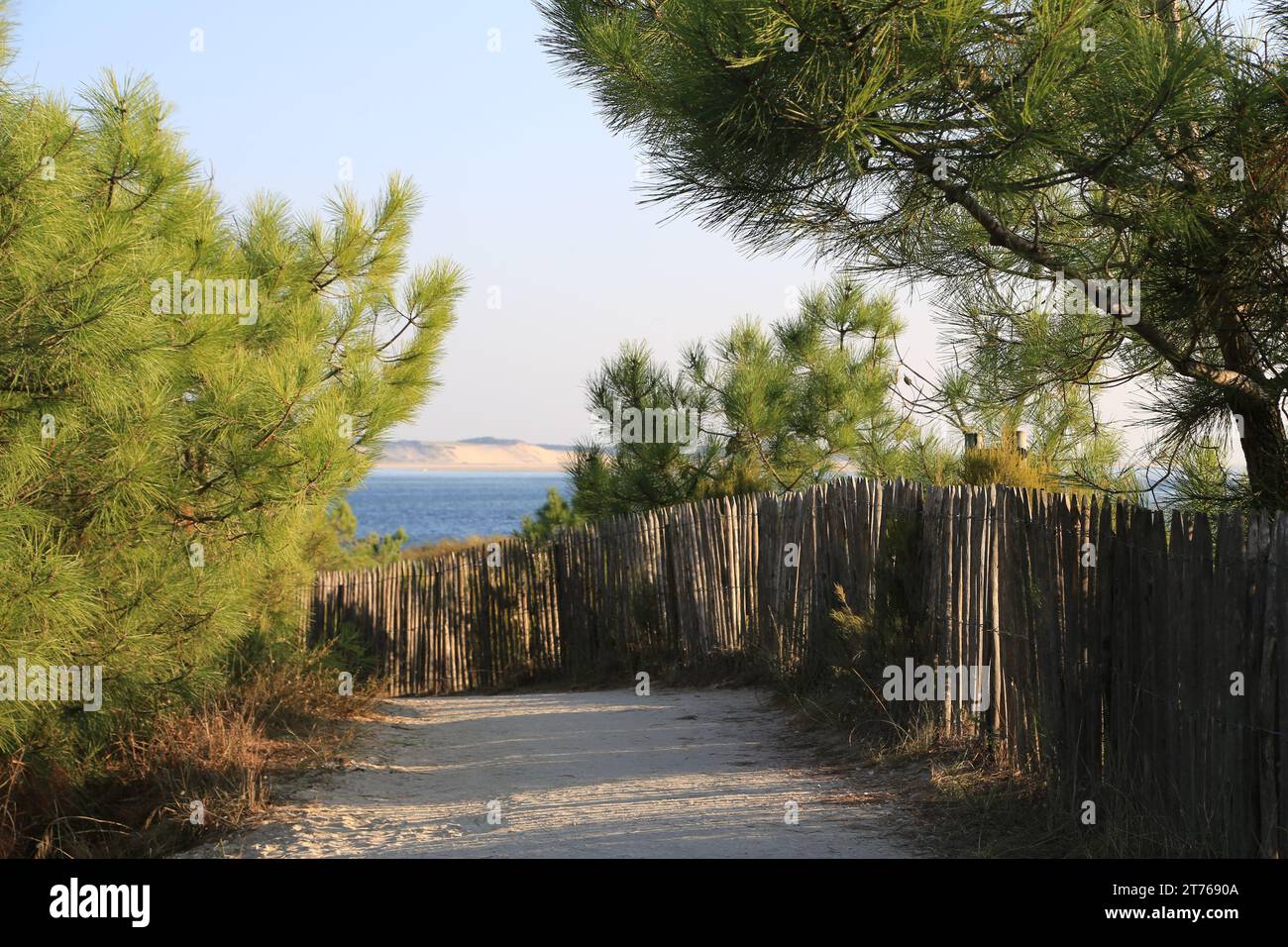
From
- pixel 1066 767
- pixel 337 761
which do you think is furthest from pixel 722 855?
pixel 337 761

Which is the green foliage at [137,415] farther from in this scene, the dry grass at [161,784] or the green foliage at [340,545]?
the green foliage at [340,545]

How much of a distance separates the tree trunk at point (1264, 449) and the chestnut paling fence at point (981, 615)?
2.87 ft

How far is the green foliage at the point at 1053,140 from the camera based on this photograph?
483cm

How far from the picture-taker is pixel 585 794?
5.82 metres

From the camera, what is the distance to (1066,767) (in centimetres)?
517

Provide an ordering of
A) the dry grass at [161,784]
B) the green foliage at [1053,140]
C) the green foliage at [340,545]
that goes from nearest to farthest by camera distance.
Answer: the green foliage at [1053,140]
the dry grass at [161,784]
the green foliage at [340,545]

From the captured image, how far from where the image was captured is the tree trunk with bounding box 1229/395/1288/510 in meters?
5.33

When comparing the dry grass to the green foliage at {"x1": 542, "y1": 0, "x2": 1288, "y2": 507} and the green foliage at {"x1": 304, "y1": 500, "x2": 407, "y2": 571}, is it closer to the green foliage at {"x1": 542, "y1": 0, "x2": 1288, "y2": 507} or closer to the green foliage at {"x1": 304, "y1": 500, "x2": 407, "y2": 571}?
the green foliage at {"x1": 304, "y1": 500, "x2": 407, "y2": 571}

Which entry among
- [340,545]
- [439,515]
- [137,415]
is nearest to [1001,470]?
[137,415]

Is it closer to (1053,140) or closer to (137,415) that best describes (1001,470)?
(1053,140)

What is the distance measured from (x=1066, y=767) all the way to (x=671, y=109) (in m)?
3.63

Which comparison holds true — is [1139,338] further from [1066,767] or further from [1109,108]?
[1066,767]

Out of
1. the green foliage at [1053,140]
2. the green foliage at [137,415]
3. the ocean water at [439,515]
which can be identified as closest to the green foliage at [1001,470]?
the green foliage at [1053,140]

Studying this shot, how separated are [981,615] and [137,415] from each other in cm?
463
